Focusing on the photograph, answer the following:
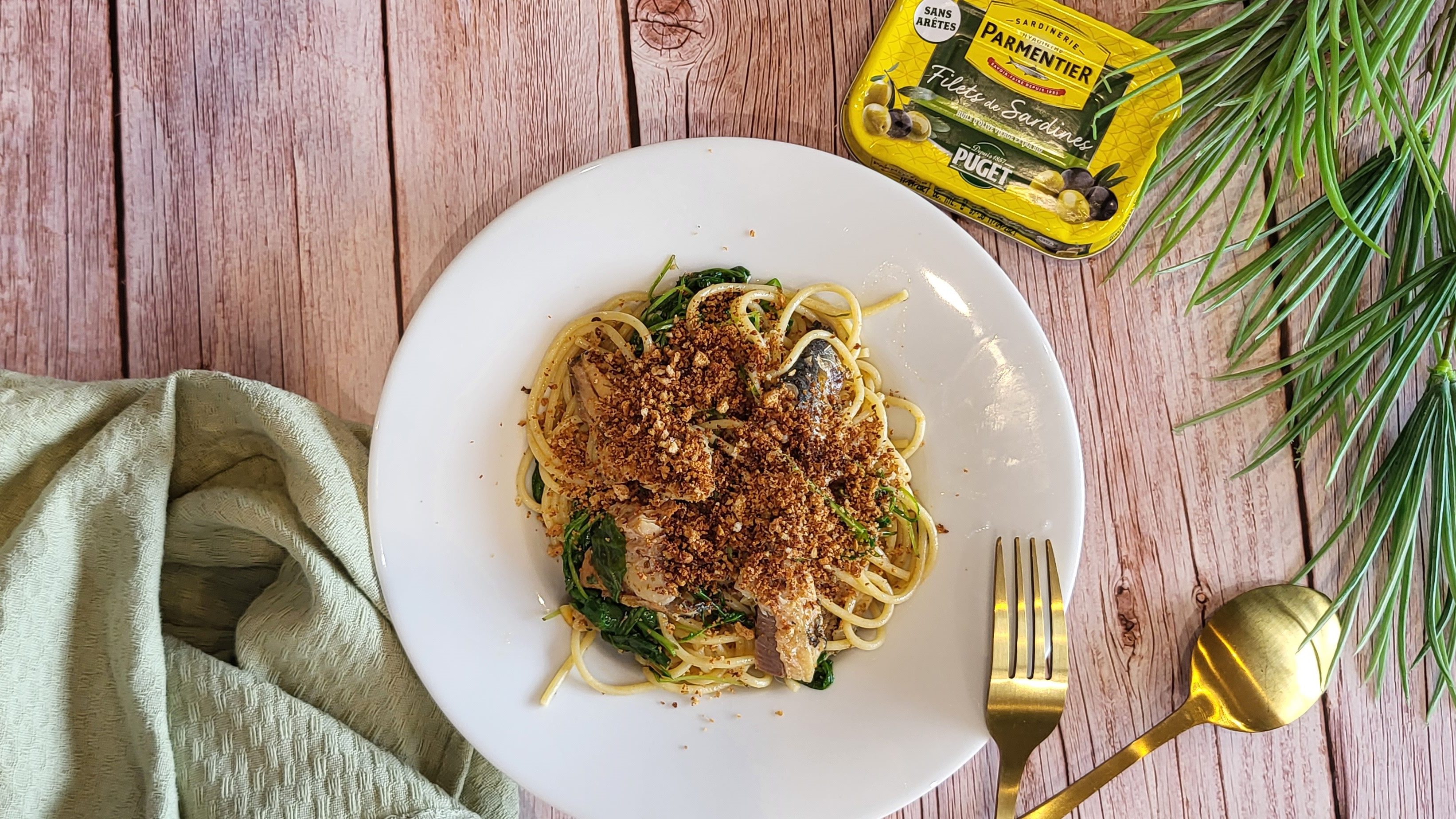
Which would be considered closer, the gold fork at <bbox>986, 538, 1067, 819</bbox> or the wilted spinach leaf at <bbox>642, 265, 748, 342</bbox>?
the gold fork at <bbox>986, 538, 1067, 819</bbox>

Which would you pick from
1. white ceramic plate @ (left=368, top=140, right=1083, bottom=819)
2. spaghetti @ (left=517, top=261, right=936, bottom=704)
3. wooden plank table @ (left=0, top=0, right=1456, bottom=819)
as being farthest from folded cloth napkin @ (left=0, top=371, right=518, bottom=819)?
spaghetti @ (left=517, top=261, right=936, bottom=704)

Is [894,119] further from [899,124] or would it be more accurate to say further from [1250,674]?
[1250,674]

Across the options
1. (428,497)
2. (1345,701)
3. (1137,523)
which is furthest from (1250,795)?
(428,497)

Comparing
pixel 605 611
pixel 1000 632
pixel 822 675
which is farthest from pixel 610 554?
pixel 1000 632

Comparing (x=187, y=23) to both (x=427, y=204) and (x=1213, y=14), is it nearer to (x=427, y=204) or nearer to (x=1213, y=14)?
(x=427, y=204)

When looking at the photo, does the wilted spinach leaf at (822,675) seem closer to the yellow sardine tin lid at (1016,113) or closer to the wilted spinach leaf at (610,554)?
the wilted spinach leaf at (610,554)

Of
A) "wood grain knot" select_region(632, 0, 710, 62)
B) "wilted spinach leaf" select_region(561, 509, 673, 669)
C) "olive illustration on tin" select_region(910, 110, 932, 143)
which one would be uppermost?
"wood grain knot" select_region(632, 0, 710, 62)

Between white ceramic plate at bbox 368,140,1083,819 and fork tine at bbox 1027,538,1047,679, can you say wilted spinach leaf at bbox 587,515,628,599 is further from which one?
fork tine at bbox 1027,538,1047,679

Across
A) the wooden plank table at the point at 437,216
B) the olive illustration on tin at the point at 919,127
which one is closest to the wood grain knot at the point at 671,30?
the wooden plank table at the point at 437,216
